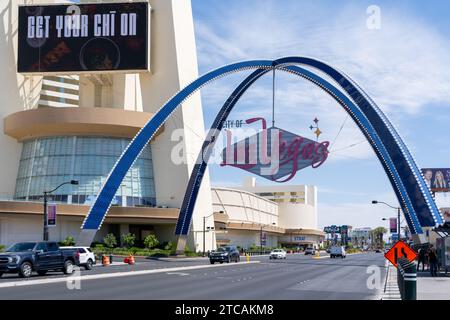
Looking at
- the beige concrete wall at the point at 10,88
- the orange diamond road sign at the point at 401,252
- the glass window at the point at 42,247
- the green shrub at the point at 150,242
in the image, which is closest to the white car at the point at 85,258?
the glass window at the point at 42,247

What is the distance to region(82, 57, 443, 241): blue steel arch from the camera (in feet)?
174

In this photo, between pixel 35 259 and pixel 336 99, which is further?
pixel 336 99

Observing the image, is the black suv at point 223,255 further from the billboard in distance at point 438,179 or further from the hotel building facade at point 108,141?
the billboard in distance at point 438,179

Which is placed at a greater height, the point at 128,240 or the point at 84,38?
the point at 84,38

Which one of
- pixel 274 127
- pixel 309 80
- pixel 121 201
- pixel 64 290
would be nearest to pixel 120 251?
pixel 121 201

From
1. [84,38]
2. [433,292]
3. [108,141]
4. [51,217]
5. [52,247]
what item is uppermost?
[84,38]

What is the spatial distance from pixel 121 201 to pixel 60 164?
10.3 metres

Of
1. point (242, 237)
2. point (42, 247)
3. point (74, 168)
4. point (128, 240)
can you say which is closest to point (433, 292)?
point (42, 247)

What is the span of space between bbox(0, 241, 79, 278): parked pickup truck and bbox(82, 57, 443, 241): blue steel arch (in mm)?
24083

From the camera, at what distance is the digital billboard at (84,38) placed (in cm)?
8631

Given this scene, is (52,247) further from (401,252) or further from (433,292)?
(401,252)

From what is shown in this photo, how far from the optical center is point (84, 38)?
87.0 m

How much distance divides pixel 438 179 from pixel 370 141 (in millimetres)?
54780

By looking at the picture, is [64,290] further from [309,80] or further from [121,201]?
[121,201]
